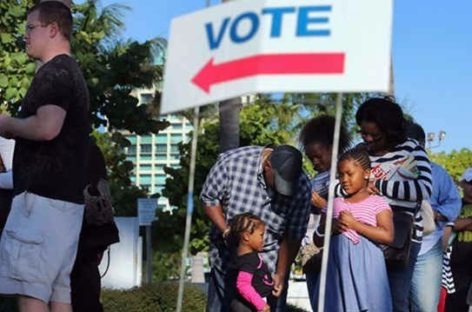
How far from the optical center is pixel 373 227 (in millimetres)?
6707

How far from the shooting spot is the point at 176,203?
92.5ft

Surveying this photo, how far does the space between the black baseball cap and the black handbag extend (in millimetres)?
715

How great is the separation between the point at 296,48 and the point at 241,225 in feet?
6.20

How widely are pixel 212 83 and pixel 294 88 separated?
1.35 ft

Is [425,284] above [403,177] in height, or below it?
below

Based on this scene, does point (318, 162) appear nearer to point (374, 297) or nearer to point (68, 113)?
point (374, 297)

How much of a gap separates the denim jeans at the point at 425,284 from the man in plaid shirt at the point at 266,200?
1.43m

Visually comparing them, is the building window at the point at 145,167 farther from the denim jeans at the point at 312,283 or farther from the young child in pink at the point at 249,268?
the young child in pink at the point at 249,268

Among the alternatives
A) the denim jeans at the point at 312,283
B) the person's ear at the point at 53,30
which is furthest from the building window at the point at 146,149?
the person's ear at the point at 53,30

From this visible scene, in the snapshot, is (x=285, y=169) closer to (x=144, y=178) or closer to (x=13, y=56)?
(x=13, y=56)

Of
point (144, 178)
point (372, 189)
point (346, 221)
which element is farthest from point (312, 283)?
point (144, 178)

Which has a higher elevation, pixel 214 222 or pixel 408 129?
pixel 408 129

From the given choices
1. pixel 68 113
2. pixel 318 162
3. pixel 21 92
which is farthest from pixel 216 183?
pixel 21 92

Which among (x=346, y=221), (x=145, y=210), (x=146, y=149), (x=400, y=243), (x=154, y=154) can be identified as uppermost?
(x=146, y=149)
